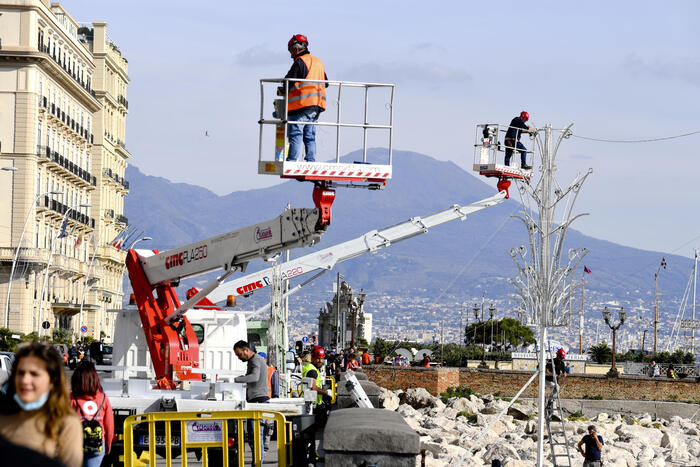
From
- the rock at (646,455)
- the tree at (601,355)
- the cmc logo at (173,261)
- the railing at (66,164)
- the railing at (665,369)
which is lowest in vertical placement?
the tree at (601,355)

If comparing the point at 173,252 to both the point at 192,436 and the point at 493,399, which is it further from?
the point at 493,399

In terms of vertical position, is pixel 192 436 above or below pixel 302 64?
below

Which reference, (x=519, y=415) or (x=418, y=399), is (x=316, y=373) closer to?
(x=519, y=415)

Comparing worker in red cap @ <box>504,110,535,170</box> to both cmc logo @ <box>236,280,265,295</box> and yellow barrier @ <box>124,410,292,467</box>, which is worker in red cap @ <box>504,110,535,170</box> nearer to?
cmc logo @ <box>236,280,265,295</box>

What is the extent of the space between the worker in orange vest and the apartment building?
1886 inches

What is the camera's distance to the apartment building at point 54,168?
75.8 m

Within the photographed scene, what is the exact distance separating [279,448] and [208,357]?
961 cm

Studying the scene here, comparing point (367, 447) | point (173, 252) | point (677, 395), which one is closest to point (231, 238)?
point (173, 252)

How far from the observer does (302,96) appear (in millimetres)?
17312

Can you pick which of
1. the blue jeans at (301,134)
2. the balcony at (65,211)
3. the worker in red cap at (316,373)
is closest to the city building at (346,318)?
the balcony at (65,211)

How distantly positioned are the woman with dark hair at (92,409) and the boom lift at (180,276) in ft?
29.3

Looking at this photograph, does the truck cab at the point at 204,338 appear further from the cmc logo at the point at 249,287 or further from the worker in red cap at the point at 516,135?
the cmc logo at the point at 249,287

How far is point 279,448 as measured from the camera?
1200 cm

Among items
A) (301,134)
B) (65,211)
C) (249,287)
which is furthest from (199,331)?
(65,211)
